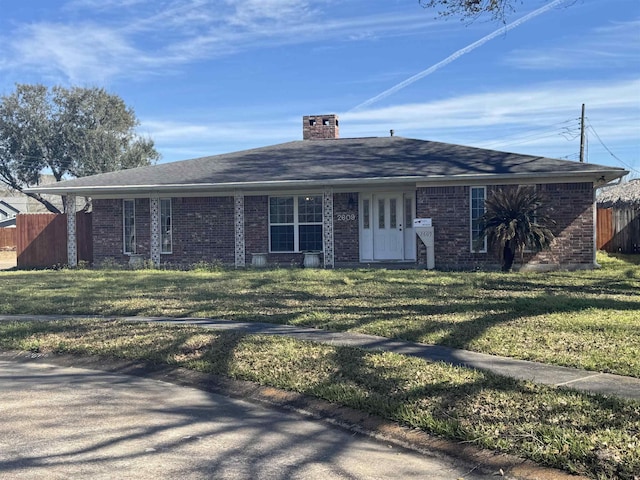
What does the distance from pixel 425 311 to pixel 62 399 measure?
218 inches

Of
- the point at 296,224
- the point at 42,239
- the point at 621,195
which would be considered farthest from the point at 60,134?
the point at 621,195

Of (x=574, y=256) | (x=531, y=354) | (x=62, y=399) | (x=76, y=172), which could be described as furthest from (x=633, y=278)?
(x=76, y=172)

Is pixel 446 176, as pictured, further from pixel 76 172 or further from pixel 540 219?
pixel 76 172

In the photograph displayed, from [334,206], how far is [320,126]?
6.10m

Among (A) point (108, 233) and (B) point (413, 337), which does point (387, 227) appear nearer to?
(A) point (108, 233)

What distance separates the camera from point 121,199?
19750 mm

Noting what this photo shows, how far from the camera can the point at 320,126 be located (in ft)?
77.6

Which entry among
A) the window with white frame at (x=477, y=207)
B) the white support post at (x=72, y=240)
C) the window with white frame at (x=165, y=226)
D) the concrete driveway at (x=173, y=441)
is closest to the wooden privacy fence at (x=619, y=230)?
the window with white frame at (x=477, y=207)

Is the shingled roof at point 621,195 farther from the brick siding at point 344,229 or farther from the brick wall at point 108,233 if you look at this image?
the brick wall at point 108,233

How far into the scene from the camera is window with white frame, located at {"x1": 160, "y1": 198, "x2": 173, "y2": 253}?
63.5 feet

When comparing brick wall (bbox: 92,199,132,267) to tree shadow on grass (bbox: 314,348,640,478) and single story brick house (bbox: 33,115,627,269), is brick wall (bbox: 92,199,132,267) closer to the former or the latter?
single story brick house (bbox: 33,115,627,269)

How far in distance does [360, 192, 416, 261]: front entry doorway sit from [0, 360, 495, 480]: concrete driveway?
1251cm

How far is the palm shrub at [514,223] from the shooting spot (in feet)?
50.8

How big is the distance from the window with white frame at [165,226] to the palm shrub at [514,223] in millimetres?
9337
